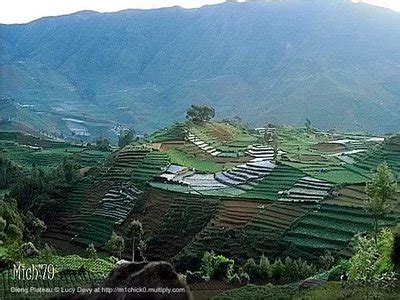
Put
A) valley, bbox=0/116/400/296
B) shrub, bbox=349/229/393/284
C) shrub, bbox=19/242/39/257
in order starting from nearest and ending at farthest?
shrub, bbox=349/229/393/284, shrub, bbox=19/242/39/257, valley, bbox=0/116/400/296

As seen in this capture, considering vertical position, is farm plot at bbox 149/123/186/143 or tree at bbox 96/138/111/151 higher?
farm plot at bbox 149/123/186/143

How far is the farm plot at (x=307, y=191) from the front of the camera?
48.8 m

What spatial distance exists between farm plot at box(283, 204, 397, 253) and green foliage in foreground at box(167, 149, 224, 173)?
22.8 m

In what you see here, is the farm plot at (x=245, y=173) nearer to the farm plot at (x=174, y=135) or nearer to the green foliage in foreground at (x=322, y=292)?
the farm plot at (x=174, y=135)

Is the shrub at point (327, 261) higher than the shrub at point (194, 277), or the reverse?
the shrub at point (327, 261)

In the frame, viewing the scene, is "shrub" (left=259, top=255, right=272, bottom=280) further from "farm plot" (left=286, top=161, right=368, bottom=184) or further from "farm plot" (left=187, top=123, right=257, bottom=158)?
"farm plot" (left=187, top=123, right=257, bottom=158)

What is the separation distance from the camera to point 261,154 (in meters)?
73.4

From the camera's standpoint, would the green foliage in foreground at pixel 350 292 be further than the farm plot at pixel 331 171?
No

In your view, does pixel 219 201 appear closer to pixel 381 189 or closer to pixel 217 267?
pixel 217 267

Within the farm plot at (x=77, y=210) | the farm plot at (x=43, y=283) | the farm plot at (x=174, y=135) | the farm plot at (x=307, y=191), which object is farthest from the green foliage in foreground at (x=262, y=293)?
the farm plot at (x=174, y=135)

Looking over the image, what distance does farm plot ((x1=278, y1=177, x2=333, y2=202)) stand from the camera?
160 feet

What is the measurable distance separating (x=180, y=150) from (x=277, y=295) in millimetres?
51096

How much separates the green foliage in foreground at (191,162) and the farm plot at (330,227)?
897 inches

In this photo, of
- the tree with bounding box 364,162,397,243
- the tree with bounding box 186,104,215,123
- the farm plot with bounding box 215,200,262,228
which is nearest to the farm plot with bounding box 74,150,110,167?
the tree with bounding box 186,104,215,123
